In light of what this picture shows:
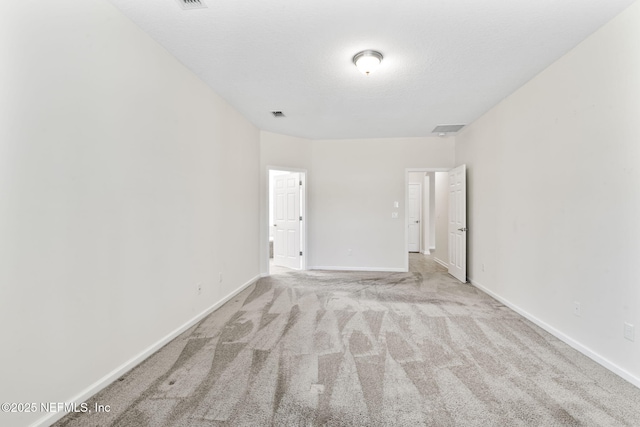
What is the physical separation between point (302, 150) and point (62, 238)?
443 cm

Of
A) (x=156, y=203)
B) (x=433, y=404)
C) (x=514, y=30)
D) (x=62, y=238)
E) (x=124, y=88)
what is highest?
(x=514, y=30)

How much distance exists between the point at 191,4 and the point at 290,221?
14.0 ft

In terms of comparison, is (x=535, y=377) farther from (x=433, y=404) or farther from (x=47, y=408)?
(x=47, y=408)

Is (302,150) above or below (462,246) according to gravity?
above

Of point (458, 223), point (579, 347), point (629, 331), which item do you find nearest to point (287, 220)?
point (458, 223)

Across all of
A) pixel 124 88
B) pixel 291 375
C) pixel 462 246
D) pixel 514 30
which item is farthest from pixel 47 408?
pixel 462 246

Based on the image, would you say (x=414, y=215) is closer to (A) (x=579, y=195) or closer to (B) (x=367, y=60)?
(A) (x=579, y=195)

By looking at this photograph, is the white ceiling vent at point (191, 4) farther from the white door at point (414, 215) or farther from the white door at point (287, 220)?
the white door at point (414, 215)

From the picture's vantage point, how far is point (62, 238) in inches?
66.5

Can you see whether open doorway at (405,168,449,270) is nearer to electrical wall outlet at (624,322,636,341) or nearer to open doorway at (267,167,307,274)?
open doorway at (267,167,307,274)

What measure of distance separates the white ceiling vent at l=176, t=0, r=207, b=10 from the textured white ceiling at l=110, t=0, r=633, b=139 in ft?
0.15

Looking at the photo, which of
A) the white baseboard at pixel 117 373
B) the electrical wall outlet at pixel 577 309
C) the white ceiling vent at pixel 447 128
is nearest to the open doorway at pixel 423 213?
the white ceiling vent at pixel 447 128

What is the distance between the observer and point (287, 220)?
6004 millimetres

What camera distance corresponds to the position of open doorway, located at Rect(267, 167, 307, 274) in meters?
5.76
